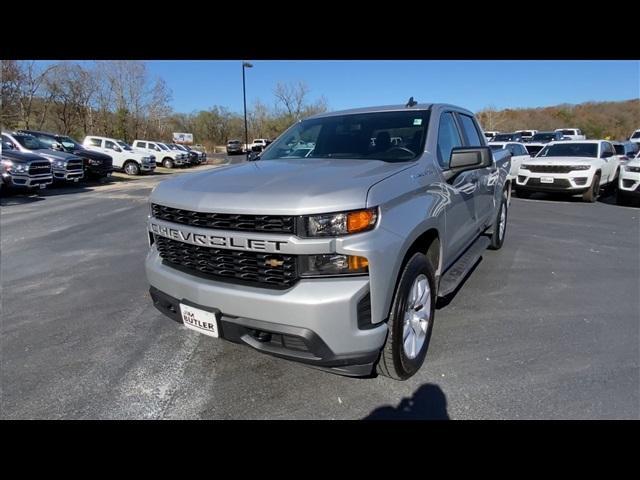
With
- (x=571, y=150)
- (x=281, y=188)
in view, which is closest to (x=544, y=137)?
(x=571, y=150)

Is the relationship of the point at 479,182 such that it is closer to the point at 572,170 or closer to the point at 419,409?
the point at 419,409

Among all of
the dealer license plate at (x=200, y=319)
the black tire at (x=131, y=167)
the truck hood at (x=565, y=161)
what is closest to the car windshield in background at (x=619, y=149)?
the truck hood at (x=565, y=161)

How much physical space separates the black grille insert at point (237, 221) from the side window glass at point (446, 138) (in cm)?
166

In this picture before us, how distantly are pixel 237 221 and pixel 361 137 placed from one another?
5.55 ft

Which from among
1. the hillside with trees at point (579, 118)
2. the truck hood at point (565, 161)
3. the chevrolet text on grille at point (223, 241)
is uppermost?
the hillside with trees at point (579, 118)

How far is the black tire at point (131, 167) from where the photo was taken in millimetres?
23297

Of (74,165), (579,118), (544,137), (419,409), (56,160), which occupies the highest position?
(579,118)

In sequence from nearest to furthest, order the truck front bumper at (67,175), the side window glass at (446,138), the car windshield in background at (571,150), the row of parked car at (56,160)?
the side window glass at (446,138) → the car windshield in background at (571,150) → the row of parked car at (56,160) → the truck front bumper at (67,175)

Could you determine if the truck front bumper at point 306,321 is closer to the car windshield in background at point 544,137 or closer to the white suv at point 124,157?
the white suv at point 124,157

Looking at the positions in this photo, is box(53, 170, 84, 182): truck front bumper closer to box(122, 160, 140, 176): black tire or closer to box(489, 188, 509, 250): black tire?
box(122, 160, 140, 176): black tire

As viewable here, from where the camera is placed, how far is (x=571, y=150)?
39.6ft

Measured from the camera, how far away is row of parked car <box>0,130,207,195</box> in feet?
41.0
